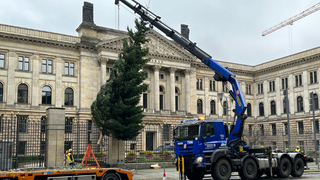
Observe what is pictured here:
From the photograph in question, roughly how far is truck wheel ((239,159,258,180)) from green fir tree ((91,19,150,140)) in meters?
9.24

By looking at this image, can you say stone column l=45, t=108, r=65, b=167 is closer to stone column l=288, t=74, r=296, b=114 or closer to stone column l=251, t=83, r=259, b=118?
stone column l=288, t=74, r=296, b=114

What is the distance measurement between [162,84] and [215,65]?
39.1 metres

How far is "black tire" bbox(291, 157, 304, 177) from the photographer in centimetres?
2048

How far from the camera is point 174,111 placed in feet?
192

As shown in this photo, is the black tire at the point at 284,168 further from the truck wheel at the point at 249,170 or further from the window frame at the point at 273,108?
the window frame at the point at 273,108

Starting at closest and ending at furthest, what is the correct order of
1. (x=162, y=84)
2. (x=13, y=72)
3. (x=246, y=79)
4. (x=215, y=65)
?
(x=215, y=65), (x=13, y=72), (x=162, y=84), (x=246, y=79)

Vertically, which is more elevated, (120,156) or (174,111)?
(174,111)

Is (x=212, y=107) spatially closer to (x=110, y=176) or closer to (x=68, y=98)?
(x=68, y=98)

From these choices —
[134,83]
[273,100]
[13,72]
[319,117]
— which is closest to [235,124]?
[134,83]

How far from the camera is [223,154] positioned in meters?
17.9

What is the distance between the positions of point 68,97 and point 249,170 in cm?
3849

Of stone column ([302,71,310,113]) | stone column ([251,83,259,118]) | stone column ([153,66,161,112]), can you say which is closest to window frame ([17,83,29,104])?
stone column ([153,66,161,112])

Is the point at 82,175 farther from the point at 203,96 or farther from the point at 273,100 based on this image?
the point at 273,100

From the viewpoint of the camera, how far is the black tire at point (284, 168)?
65.3ft
